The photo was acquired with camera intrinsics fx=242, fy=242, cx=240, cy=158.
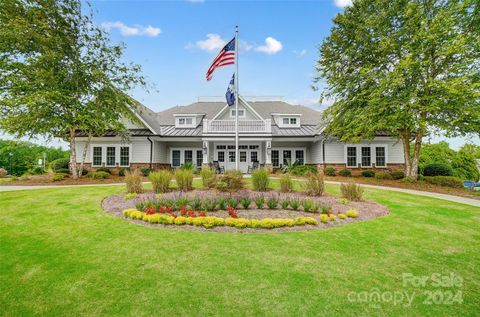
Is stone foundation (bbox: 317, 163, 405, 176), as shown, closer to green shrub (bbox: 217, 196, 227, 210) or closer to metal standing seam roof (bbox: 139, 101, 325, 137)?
metal standing seam roof (bbox: 139, 101, 325, 137)

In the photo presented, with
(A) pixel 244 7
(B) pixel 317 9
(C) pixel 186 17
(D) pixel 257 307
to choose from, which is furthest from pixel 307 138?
(D) pixel 257 307

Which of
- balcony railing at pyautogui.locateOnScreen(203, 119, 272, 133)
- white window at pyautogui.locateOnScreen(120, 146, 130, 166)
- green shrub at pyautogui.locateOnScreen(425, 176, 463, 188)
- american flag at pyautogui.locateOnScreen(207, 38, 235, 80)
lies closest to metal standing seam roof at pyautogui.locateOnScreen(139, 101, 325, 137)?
balcony railing at pyautogui.locateOnScreen(203, 119, 272, 133)

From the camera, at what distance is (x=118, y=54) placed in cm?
1744

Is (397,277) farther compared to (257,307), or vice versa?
(397,277)

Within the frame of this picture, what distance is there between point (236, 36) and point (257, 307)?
1246 centimetres

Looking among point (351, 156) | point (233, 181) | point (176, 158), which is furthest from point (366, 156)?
point (176, 158)

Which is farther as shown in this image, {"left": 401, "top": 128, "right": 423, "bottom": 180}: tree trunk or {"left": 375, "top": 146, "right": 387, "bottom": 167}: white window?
{"left": 375, "top": 146, "right": 387, "bottom": 167}: white window

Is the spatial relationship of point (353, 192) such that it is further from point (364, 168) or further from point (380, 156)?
point (380, 156)

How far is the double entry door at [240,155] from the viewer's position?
2323cm

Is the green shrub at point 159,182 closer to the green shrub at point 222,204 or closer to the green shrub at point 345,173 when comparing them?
the green shrub at point 222,204

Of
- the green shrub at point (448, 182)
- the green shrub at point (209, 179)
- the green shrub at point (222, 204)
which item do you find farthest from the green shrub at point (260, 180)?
the green shrub at point (448, 182)

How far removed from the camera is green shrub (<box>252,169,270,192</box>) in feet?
A: 36.0

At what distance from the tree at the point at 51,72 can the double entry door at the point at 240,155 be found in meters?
9.18

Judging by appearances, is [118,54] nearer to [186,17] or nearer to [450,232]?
[186,17]
